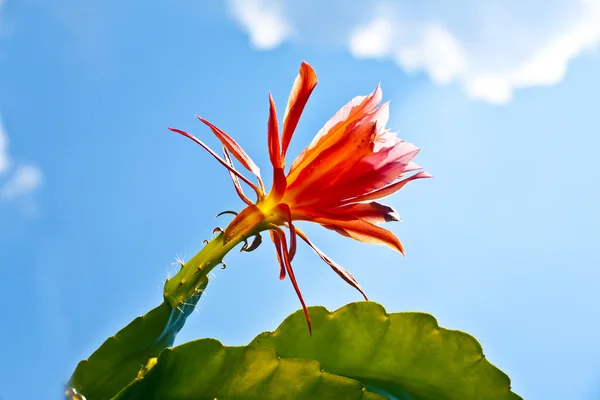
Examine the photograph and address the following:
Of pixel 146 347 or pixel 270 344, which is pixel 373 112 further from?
pixel 146 347

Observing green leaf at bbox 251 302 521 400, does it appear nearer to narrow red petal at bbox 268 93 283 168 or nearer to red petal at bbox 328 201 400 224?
red petal at bbox 328 201 400 224

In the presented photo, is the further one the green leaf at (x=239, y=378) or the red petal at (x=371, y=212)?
the red petal at (x=371, y=212)


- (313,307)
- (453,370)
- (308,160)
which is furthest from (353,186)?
(453,370)

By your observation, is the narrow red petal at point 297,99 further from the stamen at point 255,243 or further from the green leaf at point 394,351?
the green leaf at point 394,351

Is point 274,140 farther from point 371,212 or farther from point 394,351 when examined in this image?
point 394,351

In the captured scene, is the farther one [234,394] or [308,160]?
[308,160]

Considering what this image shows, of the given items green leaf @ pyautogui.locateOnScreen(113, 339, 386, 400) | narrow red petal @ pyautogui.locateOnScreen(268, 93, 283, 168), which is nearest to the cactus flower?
narrow red petal @ pyautogui.locateOnScreen(268, 93, 283, 168)

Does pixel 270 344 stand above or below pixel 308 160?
below

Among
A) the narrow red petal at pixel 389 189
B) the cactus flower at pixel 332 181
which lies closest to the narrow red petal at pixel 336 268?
the cactus flower at pixel 332 181
